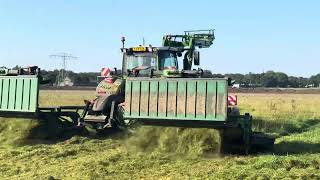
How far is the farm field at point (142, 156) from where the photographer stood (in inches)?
339

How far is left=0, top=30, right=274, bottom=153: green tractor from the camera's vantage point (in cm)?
1038

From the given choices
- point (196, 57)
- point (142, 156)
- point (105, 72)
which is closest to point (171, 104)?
point (142, 156)

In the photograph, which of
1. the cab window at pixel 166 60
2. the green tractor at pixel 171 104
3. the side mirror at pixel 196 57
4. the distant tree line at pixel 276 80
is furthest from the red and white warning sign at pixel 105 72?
the distant tree line at pixel 276 80

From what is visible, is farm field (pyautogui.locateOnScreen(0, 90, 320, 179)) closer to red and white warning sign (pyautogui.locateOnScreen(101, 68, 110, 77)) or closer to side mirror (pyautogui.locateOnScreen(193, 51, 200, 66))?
red and white warning sign (pyautogui.locateOnScreen(101, 68, 110, 77))

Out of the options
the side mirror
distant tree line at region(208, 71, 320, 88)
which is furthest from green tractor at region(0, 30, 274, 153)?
distant tree line at region(208, 71, 320, 88)

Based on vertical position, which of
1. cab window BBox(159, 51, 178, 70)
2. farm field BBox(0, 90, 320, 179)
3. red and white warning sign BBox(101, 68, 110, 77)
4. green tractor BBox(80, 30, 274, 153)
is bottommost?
farm field BBox(0, 90, 320, 179)

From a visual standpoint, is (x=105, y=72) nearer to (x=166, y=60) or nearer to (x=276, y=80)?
(x=166, y=60)

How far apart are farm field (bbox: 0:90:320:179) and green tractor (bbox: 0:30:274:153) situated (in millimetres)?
414

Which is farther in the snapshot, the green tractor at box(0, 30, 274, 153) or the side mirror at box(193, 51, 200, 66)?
the side mirror at box(193, 51, 200, 66)

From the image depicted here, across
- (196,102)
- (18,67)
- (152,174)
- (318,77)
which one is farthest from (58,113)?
(318,77)

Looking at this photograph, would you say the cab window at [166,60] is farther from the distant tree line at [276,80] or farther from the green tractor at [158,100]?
the distant tree line at [276,80]

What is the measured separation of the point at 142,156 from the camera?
10.4 meters

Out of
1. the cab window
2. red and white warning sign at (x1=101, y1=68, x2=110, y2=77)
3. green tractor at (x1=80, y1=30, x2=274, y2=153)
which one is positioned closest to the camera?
green tractor at (x1=80, y1=30, x2=274, y2=153)

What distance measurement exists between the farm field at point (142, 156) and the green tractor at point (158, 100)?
16.3 inches
